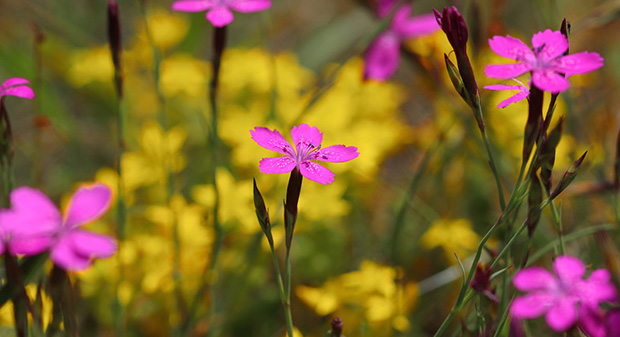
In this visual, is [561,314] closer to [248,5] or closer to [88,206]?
[88,206]

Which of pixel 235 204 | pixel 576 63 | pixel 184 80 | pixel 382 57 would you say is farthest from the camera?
pixel 184 80

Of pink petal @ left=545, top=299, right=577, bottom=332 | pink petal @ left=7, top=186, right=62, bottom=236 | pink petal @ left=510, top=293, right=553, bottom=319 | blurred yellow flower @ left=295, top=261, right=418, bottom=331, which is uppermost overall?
pink petal @ left=7, top=186, right=62, bottom=236

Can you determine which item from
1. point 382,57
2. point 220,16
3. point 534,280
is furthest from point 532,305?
point 382,57

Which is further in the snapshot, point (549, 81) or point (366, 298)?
point (366, 298)

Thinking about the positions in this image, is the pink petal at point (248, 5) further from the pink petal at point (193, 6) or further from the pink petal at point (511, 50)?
the pink petal at point (511, 50)

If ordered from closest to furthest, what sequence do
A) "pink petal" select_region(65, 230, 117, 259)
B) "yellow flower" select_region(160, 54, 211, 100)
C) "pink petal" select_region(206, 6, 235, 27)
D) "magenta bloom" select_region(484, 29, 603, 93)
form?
"pink petal" select_region(65, 230, 117, 259), "magenta bloom" select_region(484, 29, 603, 93), "pink petal" select_region(206, 6, 235, 27), "yellow flower" select_region(160, 54, 211, 100)

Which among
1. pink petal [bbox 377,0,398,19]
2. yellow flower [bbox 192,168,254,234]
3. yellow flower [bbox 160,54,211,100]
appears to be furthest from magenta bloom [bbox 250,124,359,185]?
yellow flower [bbox 160,54,211,100]

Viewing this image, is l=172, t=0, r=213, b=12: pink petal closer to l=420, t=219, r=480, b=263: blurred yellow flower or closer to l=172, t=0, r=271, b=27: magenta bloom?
l=172, t=0, r=271, b=27: magenta bloom
